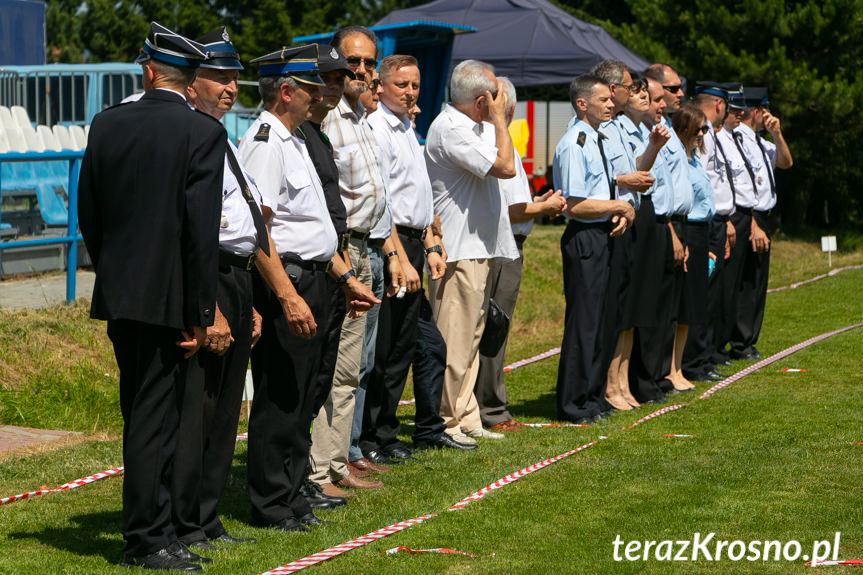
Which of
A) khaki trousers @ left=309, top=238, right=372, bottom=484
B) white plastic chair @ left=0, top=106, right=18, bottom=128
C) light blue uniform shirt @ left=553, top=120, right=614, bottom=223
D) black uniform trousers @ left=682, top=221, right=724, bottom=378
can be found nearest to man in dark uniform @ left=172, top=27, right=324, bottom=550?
khaki trousers @ left=309, top=238, right=372, bottom=484

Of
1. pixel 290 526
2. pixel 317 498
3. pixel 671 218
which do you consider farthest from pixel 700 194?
pixel 290 526

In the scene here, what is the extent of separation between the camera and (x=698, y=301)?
10.6 metres

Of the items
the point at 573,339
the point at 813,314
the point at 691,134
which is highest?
the point at 691,134

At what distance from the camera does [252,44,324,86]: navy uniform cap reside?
18.0ft

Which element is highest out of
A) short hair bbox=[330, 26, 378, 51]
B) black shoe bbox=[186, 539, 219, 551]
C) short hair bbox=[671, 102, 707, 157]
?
short hair bbox=[330, 26, 378, 51]

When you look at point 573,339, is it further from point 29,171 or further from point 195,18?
point 195,18

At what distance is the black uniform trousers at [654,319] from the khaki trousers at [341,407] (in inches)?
138

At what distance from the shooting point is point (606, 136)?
870 cm

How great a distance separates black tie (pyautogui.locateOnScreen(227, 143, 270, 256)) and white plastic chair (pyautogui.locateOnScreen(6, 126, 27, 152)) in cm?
951

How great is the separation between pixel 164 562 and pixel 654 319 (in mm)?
5550

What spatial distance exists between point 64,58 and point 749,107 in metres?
32.4

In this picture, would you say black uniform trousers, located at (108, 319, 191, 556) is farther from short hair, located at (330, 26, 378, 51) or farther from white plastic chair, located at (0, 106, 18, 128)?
white plastic chair, located at (0, 106, 18, 128)

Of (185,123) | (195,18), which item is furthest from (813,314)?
(195,18)

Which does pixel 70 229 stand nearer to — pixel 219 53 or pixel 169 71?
pixel 219 53
